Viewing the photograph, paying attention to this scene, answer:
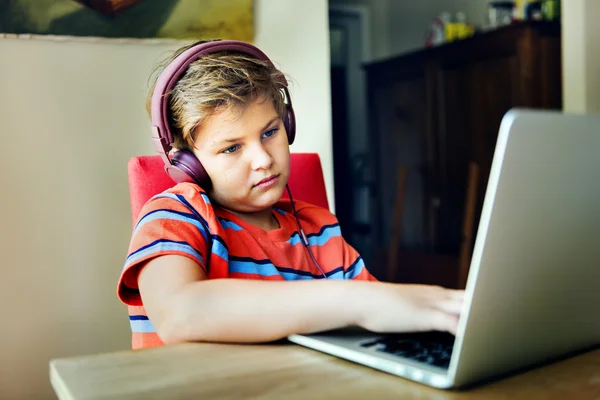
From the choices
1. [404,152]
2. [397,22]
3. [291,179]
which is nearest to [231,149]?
[291,179]

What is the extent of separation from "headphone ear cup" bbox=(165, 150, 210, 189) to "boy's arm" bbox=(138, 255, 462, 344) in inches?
12.9

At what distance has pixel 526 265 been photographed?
53 centimetres

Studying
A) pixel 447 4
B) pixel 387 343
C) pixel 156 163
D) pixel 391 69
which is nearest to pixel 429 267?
pixel 391 69

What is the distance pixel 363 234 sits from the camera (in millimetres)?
4723

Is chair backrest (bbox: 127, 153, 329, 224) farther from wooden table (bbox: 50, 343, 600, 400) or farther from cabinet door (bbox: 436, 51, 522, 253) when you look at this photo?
cabinet door (bbox: 436, 51, 522, 253)

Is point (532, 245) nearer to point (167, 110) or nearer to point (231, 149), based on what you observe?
point (231, 149)

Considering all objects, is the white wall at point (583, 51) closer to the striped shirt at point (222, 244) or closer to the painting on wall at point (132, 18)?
the painting on wall at point (132, 18)

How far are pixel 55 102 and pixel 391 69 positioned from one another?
8.64ft

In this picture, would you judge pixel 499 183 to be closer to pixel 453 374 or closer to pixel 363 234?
pixel 453 374

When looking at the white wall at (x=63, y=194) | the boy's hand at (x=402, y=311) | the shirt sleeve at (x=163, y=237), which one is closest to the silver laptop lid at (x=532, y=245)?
the boy's hand at (x=402, y=311)

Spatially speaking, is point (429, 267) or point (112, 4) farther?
point (429, 267)

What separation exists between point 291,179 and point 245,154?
1.17 feet

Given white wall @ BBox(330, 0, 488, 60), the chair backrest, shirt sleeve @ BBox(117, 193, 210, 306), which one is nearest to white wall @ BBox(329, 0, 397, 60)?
white wall @ BBox(330, 0, 488, 60)

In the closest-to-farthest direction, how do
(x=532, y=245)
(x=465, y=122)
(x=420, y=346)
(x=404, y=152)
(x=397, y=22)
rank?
(x=532, y=245) → (x=420, y=346) → (x=465, y=122) → (x=404, y=152) → (x=397, y=22)
